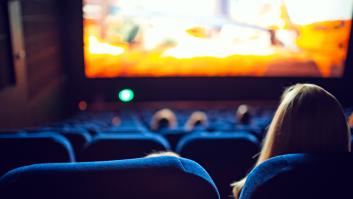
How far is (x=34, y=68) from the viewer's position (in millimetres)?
6137

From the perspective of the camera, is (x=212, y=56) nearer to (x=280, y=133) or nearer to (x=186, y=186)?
(x=280, y=133)

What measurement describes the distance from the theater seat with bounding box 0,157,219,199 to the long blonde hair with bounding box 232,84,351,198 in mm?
545

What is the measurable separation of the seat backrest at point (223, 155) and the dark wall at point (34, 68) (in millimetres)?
3441

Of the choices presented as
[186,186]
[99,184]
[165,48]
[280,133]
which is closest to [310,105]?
[280,133]

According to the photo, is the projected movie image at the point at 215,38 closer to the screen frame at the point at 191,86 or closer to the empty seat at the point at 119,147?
the screen frame at the point at 191,86

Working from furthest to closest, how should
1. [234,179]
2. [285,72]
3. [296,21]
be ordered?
[285,72] → [296,21] → [234,179]

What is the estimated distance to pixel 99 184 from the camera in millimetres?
836

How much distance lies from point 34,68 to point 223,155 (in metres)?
4.78

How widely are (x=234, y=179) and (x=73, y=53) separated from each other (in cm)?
650

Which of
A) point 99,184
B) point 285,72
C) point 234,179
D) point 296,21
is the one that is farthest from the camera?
point 285,72

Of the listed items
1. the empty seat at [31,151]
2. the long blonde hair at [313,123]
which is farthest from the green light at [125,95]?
the long blonde hair at [313,123]

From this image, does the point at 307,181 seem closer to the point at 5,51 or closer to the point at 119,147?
the point at 119,147

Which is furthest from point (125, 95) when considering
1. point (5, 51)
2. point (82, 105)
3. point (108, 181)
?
point (108, 181)

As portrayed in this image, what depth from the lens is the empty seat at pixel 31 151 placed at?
201 cm
